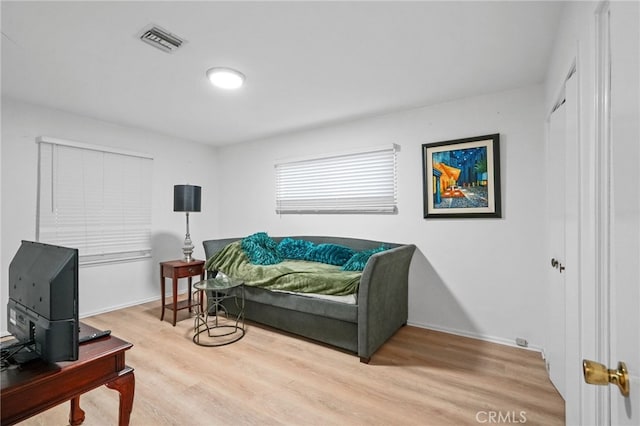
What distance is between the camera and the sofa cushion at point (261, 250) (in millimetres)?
3357

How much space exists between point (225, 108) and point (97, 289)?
2.61 meters

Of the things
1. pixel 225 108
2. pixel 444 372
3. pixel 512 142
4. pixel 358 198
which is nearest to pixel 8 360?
pixel 444 372

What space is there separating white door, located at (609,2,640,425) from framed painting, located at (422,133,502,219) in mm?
2289

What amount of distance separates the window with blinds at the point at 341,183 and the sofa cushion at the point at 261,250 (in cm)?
65

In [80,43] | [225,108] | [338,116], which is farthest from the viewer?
[338,116]

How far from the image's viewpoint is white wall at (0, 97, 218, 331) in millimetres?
2939

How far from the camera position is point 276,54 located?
212cm

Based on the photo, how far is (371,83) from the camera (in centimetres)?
259

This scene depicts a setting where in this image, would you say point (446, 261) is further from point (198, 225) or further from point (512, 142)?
point (198, 225)

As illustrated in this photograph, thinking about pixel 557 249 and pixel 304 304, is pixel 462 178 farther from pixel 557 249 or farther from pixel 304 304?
pixel 304 304

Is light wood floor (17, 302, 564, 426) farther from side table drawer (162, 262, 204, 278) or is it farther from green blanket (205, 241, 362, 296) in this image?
side table drawer (162, 262, 204, 278)

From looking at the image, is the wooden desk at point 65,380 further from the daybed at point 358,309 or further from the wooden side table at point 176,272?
the wooden side table at point 176,272

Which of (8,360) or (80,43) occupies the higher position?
(80,43)

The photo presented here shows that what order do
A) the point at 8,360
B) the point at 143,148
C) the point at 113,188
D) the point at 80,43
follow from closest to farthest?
the point at 8,360
the point at 80,43
the point at 113,188
the point at 143,148
